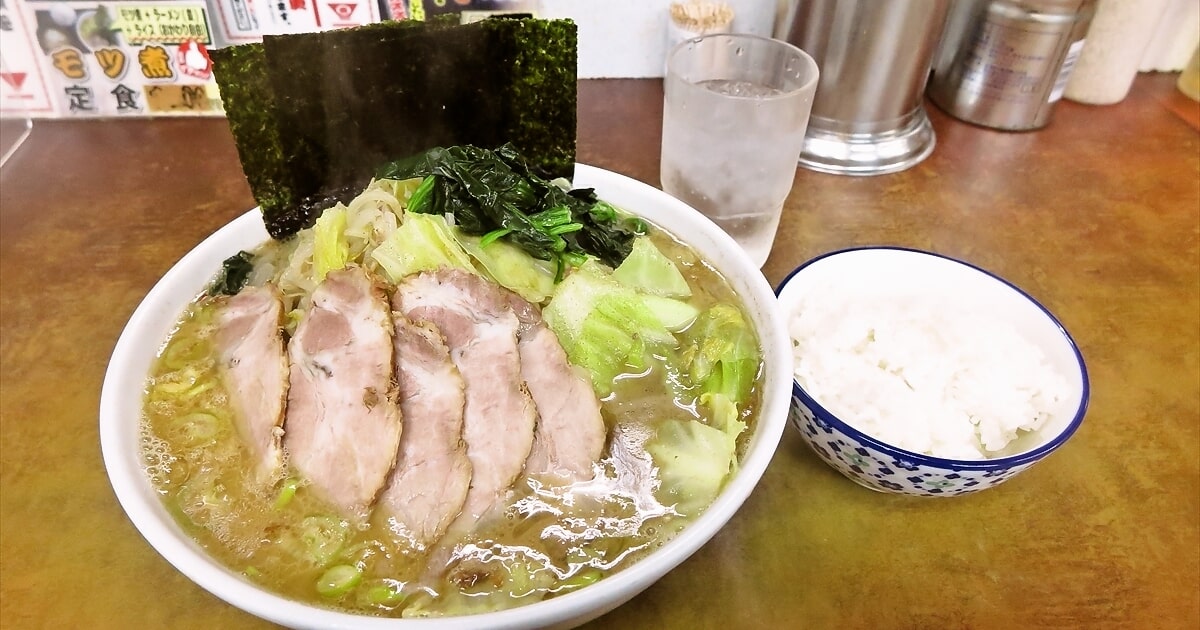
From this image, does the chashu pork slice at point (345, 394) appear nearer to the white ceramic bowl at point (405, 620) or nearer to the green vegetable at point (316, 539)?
the green vegetable at point (316, 539)

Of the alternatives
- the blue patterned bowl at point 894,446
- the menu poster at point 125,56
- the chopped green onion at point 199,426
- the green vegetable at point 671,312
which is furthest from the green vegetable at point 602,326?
the menu poster at point 125,56

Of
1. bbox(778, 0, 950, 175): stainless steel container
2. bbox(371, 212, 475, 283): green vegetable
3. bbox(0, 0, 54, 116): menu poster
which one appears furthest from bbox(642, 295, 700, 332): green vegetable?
bbox(0, 0, 54, 116): menu poster

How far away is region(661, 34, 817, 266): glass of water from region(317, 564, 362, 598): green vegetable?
1.05m

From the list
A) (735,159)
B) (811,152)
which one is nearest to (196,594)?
(735,159)

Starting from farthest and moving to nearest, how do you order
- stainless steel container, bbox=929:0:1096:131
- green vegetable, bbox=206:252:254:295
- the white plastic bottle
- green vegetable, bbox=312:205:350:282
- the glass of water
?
the white plastic bottle
stainless steel container, bbox=929:0:1096:131
the glass of water
green vegetable, bbox=206:252:254:295
green vegetable, bbox=312:205:350:282

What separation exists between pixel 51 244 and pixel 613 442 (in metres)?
1.49

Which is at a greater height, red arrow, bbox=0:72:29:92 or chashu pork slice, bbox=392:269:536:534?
chashu pork slice, bbox=392:269:536:534

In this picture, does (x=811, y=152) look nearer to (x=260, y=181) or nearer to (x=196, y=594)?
(x=260, y=181)

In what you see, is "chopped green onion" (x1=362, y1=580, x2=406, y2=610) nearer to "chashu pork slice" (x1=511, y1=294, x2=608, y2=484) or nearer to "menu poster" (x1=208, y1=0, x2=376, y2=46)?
"chashu pork slice" (x1=511, y1=294, x2=608, y2=484)

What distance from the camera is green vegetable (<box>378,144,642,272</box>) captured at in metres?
1.29

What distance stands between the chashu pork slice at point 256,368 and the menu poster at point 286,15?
0.96 metres

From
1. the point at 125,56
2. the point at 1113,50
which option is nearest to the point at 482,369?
the point at 125,56

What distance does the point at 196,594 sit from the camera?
1139 millimetres

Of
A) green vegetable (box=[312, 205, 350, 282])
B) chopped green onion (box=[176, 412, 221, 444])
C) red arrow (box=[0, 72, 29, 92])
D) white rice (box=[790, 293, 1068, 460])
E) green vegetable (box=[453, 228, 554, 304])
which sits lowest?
white rice (box=[790, 293, 1068, 460])
